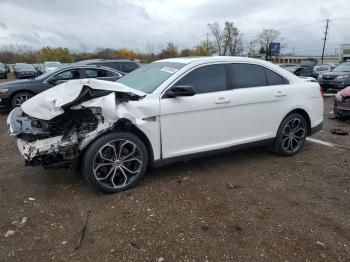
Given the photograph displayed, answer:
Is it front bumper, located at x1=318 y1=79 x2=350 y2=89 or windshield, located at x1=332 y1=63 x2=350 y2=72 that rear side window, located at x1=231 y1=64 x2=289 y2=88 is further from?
windshield, located at x1=332 y1=63 x2=350 y2=72

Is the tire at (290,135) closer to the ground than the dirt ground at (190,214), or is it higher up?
higher up

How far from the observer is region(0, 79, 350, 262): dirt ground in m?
2.85

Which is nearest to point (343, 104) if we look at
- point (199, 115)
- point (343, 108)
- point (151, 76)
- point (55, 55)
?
point (343, 108)

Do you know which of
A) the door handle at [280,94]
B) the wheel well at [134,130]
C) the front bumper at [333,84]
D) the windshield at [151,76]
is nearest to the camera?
the wheel well at [134,130]

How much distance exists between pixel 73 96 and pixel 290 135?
3.55 metres

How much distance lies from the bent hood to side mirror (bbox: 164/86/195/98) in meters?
0.33

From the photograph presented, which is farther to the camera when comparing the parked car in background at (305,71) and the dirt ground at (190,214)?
the parked car in background at (305,71)

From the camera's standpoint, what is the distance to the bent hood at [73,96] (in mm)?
3678

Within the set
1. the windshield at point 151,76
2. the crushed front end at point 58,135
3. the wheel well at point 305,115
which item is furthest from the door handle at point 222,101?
the crushed front end at point 58,135

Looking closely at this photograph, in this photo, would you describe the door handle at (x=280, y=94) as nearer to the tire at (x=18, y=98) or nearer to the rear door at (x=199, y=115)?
the rear door at (x=199, y=115)

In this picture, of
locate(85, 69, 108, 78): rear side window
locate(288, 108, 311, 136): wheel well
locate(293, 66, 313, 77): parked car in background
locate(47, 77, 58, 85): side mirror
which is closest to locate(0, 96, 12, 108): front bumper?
locate(47, 77, 58, 85): side mirror

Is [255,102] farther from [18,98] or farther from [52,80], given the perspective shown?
[18,98]

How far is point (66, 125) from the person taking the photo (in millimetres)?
3844

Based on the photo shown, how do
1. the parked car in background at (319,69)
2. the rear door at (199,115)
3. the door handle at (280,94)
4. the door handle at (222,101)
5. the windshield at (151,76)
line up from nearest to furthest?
the rear door at (199,115)
the windshield at (151,76)
the door handle at (222,101)
the door handle at (280,94)
the parked car in background at (319,69)
